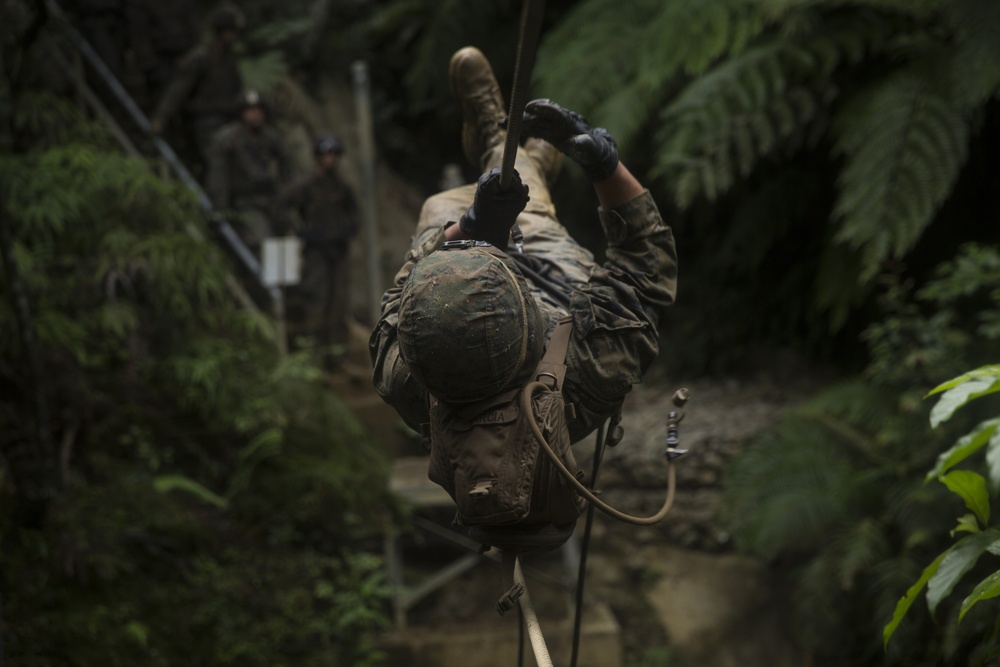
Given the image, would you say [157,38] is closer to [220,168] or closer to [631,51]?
[220,168]

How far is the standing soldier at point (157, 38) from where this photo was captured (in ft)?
21.9

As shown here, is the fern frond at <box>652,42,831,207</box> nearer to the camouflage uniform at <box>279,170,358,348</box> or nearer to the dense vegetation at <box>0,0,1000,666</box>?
the dense vegetation at <box>0,0,1000,666</box>

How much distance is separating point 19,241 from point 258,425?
134cm

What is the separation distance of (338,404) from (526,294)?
12.5 ft

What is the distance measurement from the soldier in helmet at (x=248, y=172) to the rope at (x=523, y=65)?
451cm

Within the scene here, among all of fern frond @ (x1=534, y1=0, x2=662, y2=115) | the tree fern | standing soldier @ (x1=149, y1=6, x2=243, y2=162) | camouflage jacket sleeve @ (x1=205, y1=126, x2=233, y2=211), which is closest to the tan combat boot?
the tree fern

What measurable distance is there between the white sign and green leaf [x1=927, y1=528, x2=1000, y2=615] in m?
3.87

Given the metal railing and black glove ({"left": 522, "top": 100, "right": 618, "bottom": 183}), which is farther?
the metal railing

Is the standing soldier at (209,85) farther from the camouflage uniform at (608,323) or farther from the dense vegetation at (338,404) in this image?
the camouflage uniform at (608,323)

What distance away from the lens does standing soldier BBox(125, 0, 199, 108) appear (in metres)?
6.67

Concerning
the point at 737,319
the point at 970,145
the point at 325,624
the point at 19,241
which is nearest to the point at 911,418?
the point at 970,145

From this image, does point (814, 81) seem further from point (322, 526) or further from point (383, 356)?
point (383, 356)

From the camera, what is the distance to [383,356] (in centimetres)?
198

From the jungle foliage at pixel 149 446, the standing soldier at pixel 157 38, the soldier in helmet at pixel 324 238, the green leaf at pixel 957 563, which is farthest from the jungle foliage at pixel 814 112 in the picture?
the standing soldier at pixel 157 38
